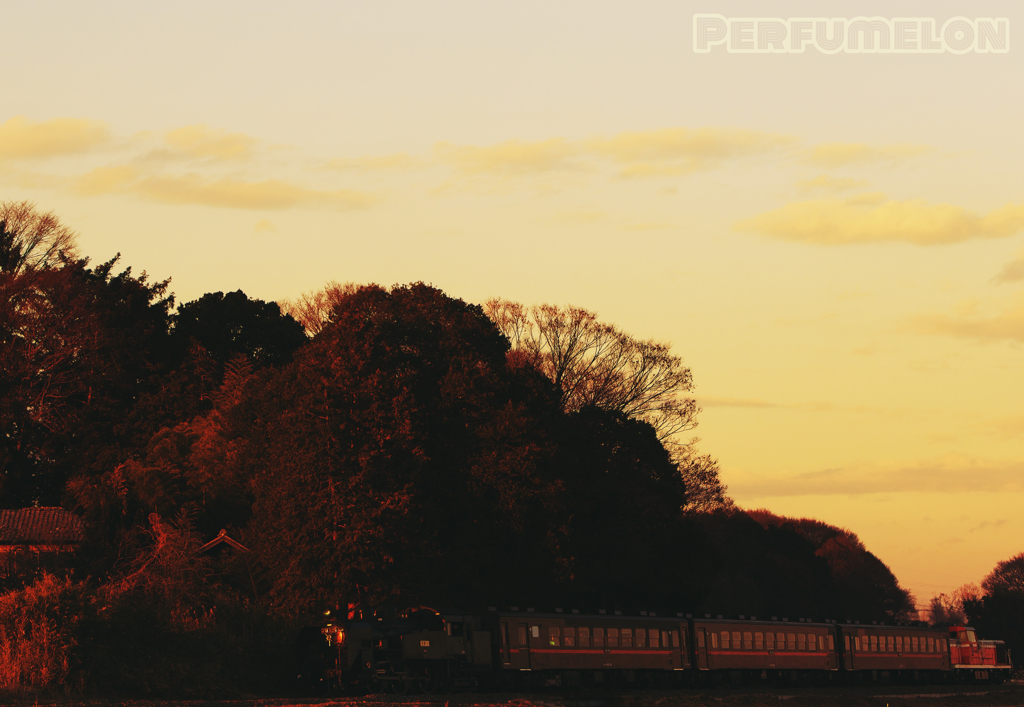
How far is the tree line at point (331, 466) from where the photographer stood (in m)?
43.2

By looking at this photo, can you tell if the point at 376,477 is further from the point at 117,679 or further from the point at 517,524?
the point at 117,679

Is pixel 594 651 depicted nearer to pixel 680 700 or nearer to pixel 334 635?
pixel 680 700

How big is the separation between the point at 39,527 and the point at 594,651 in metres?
38.8

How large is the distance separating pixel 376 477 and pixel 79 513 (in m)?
31.0

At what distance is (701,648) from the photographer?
157ft

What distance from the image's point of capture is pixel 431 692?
36.7 m

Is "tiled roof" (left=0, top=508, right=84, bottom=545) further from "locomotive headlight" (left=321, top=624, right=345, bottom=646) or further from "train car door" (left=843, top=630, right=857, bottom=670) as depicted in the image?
"train car door" (left=843, top=630, right=857, bottom=670)

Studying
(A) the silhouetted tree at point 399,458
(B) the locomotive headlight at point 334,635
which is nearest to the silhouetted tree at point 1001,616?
(A) the silhouetted tree at point 399,458

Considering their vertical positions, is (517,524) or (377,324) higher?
(377,324)

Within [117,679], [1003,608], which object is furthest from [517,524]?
[1003,608]

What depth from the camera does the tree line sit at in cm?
4319

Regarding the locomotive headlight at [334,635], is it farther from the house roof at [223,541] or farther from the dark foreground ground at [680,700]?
the house roof at [223,541]

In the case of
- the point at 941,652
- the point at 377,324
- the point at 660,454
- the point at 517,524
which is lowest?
the point at 941,652

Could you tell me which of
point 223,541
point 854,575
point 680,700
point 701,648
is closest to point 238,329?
point 223,541
